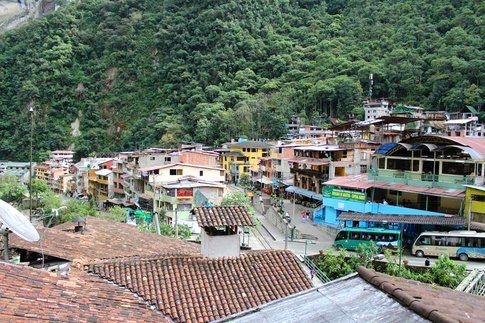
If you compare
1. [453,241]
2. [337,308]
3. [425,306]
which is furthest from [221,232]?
[453,241]

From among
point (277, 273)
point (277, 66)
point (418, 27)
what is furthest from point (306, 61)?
point (277, 273)

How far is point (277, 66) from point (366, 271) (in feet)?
263

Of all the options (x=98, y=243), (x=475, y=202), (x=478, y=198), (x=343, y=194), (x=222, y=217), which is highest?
(x=222, y=217)

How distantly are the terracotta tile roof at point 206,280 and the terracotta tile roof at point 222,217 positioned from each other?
792 millimetres

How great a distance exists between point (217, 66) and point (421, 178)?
6488cm

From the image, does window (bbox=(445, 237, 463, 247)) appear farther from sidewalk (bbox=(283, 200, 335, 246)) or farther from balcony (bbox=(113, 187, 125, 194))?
balcony (bbox=(113, 187, 125, 194))

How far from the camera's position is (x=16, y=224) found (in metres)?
7.51

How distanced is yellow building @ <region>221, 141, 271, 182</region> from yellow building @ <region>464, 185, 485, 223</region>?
32.1 metres

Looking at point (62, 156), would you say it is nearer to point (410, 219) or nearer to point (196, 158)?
point (196, 158)

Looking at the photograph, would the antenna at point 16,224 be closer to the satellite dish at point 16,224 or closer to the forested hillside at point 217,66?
the satellite dish at point 16,224

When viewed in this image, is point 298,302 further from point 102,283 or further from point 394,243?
point 394,243

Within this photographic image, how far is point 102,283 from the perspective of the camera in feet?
26.4

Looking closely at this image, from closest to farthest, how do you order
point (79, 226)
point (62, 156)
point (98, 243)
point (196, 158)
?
point (98, 243) → point (79, 226) → point (196, 158) → point (62, 156)

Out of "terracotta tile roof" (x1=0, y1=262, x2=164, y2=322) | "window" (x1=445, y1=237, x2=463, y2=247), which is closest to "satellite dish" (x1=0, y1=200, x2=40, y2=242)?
"terracotta tile roof" (x1=0, y1=262, x2=164, y2=322)
